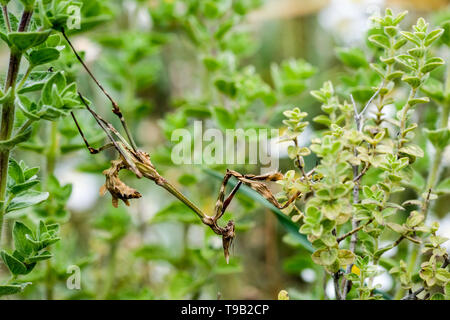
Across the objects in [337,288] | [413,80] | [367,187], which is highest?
[413,80]

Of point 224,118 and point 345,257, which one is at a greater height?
point 224,118

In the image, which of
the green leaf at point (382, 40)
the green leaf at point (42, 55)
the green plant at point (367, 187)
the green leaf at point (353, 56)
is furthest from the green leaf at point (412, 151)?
the green leaf at point (42, 55)

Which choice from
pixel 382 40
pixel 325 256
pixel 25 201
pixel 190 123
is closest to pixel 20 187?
pixel 25 201

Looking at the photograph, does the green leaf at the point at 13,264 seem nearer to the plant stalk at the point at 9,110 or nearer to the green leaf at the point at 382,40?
the plant stalk at the point at 9,110

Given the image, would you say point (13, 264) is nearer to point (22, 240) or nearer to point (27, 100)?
point (22, 240)

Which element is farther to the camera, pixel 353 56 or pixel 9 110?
pixel 353 56
